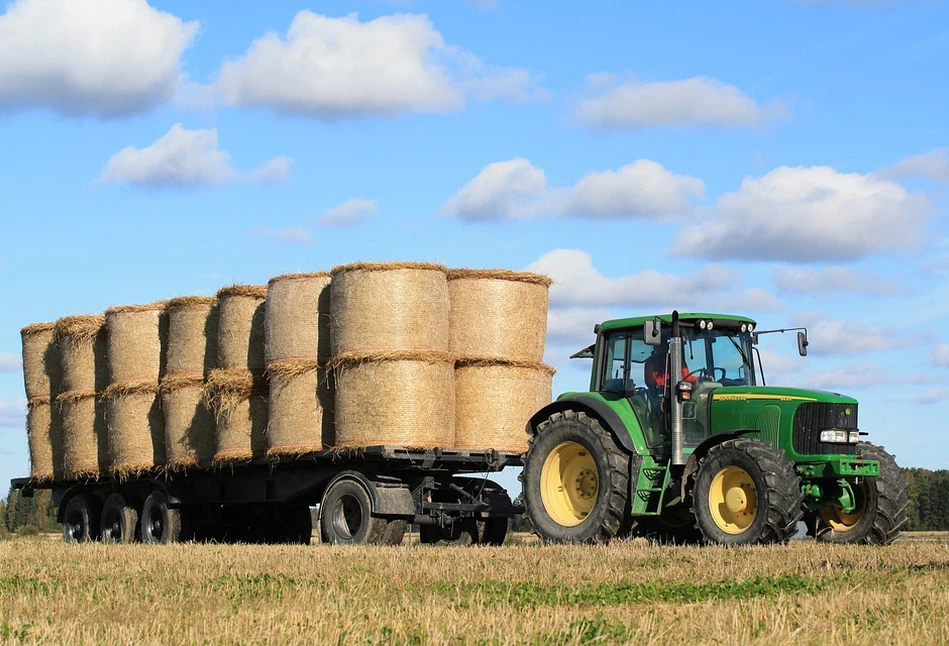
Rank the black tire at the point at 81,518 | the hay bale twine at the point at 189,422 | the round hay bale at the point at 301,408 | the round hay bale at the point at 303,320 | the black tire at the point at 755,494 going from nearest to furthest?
1. the black tire at the point at 755,494
2. the round hay bale at the point at 301,408
3. the round hay bale at the point at 303,320
4. the hay bale twine at the point at 189,422
5. the black tire at the point at 81,518

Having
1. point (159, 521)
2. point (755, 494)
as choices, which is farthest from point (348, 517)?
point (755, 494)

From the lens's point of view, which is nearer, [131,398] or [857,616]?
[857,616]

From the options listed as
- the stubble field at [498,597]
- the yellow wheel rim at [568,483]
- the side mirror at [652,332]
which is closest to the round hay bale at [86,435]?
the stubble field at [498,597]

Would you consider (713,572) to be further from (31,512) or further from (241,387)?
(31,512)

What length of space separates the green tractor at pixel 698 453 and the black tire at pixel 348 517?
1.98 meters

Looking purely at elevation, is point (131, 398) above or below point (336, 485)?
above

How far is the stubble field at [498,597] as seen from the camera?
6.72 m

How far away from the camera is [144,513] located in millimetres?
19203

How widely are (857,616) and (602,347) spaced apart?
7329 mm

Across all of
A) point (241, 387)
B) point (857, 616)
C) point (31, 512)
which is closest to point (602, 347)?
point (241, 387)

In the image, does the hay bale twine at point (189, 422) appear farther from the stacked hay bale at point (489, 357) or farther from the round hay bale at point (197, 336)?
the stacked hay bale at point (489, 357)

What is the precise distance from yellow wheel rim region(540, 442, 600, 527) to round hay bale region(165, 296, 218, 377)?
18.7 feet

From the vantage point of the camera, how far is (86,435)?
20.1 metres

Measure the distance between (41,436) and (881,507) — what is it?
13.4 m
